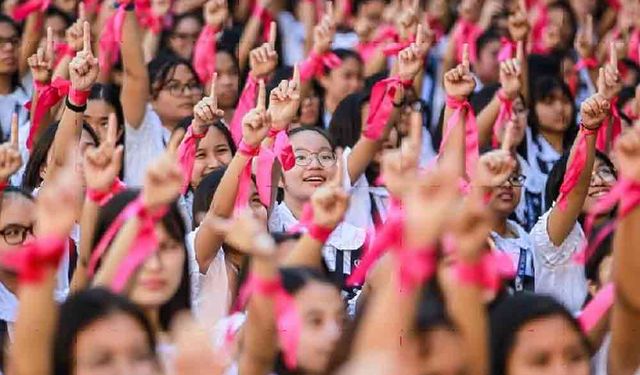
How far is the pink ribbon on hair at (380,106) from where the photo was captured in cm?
533

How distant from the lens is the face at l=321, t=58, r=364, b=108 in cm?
641

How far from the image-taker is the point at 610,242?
4.36m

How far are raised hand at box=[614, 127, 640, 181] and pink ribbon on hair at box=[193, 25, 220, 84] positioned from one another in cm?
341

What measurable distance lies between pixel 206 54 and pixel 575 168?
217cm

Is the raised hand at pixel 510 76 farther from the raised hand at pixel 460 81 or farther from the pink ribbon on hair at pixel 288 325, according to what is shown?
the pink ribbon on hair at pixel 288 325

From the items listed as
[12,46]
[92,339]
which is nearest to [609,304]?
[92,339]

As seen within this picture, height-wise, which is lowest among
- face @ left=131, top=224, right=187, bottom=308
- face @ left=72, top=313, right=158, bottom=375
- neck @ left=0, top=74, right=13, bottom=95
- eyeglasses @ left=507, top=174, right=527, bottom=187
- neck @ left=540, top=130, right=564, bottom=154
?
face @ left=72, top=313, right=158, bottom=375

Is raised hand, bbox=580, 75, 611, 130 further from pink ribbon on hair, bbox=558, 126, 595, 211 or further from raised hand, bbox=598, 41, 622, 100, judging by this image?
raised hand, bbox=598, 41, 622, 100

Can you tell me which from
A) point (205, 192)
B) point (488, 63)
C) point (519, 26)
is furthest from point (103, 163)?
point (488, 63)

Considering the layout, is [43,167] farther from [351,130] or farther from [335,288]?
[335,288]

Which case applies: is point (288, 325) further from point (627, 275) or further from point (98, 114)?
point (98, 114)

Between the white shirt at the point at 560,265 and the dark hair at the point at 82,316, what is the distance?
1997 millimetres

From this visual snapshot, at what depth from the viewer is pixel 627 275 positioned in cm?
334

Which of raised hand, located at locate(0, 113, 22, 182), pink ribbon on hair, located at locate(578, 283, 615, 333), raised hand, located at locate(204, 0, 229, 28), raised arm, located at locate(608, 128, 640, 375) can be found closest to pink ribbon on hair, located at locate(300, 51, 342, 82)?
raised hand, located at locate(204, 0, 229, 28)
